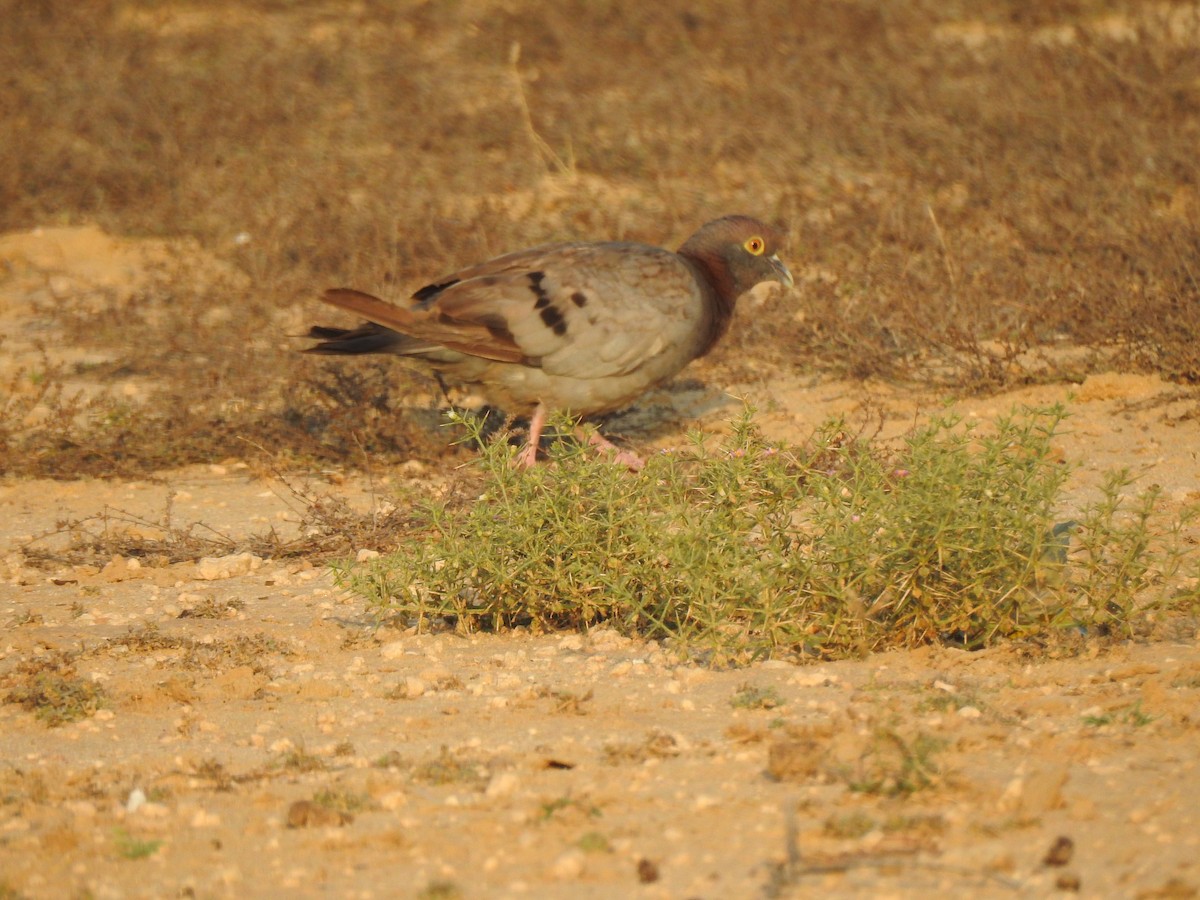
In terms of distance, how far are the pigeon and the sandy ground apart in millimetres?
1473

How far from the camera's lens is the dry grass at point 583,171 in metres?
7.05

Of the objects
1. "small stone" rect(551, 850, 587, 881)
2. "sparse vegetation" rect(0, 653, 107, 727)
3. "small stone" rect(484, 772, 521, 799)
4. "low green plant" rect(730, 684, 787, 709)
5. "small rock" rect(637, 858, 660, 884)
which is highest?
"small rock" rect(637, 858, 660, 884)

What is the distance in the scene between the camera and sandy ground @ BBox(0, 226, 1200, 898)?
2.95m

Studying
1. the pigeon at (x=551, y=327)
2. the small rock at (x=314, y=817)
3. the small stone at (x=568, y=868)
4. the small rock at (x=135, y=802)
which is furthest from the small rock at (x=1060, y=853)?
the pigeon at (x=551, y=327)

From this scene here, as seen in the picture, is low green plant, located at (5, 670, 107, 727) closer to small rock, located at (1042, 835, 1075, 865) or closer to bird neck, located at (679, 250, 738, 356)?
small rock, located at (1042, 835, 1075, 865)

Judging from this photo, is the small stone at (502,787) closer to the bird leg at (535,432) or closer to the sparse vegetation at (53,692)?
the sparse vegetation at (53,692)

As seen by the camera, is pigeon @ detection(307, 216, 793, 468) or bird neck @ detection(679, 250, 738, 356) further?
bird neck @ detection(679, 250, 738, 356)

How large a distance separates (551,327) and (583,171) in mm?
3719

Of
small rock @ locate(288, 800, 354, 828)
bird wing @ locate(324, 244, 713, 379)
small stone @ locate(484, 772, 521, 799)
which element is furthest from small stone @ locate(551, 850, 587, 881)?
bird wing @ locate(324, 244, 713, 379)

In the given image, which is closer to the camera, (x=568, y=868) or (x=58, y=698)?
(x=568, y=868)

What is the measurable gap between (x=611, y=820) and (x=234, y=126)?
8.11 meters

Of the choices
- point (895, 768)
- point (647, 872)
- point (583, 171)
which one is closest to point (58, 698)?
point (647, 872)

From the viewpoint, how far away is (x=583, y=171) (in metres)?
9.87

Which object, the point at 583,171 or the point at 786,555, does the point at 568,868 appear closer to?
the point at 786,555
